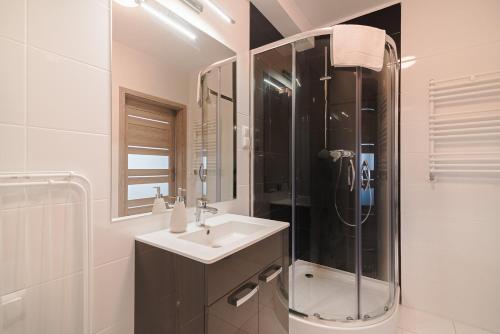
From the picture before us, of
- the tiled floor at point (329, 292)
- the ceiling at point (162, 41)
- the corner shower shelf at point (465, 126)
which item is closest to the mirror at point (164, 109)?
the ceiling at point (162, 41)

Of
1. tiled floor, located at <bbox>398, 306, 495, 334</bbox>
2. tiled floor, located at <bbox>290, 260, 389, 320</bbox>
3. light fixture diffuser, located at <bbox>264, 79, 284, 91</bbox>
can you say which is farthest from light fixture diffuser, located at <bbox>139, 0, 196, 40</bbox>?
tiled floor, located at <bbox>398, 306, 495, 334</bbox>

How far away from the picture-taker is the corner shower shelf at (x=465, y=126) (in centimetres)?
170

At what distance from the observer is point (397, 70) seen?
2025 millimetres

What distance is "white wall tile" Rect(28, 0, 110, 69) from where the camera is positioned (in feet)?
2.69

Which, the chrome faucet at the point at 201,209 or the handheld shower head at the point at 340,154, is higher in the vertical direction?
the handheld shower head at the point at 340,154

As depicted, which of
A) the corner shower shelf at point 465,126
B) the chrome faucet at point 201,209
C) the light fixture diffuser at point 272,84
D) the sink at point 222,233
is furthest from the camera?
the light fixture diffuser at point 272,84

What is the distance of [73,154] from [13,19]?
46cm

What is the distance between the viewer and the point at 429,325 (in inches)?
70.9

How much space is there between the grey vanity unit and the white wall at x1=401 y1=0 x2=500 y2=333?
1471 mm

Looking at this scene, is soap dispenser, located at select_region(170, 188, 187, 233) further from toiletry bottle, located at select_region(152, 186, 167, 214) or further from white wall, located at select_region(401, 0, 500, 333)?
white wall, located at select_region(401, 0, 500, 333)

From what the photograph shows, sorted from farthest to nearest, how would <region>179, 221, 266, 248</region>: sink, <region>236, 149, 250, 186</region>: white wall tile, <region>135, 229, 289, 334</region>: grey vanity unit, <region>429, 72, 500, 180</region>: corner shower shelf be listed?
<region>236, 149, 250, 186</region>: white wall tile → <region>429, 72, 500, 180</region>: corner shower shelf → <region>179, 221, 266, 248</region>: sink → <region>135, 229, 289, 334</region>: grey vanity unit

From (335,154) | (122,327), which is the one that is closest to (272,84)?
(335,154)

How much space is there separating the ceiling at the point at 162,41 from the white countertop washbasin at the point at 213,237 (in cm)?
91

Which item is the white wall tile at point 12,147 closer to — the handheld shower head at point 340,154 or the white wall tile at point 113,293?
the white wall tile at point 113,293
